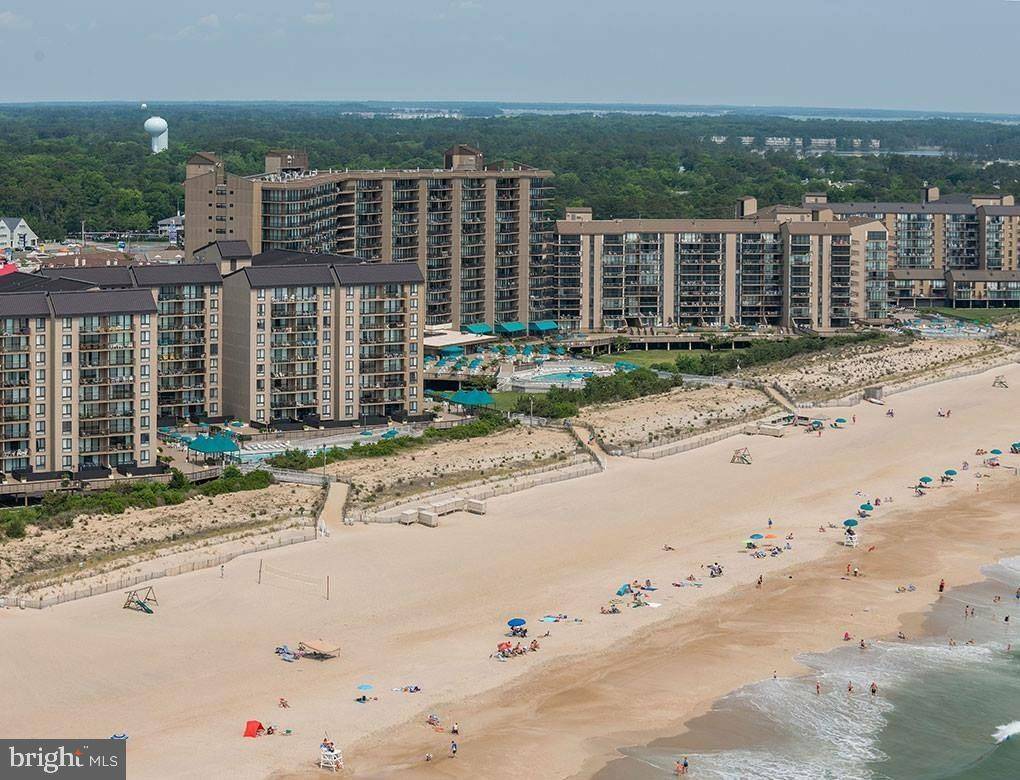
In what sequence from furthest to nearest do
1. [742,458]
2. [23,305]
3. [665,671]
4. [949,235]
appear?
[949,235] < [742,458] < [23,305] < [665,671]

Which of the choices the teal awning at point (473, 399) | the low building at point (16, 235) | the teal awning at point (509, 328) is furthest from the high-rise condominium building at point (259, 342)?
the low building at point (16, 235)

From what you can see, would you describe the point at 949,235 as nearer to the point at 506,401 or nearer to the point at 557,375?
the point at 557,375

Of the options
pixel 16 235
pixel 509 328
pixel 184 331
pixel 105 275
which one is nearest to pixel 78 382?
pixel 184 331

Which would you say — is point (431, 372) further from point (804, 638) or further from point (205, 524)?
point (804, 638)

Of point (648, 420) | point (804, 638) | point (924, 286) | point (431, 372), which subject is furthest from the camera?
point (924, 286)

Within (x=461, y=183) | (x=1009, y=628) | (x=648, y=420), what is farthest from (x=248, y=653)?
(x=461, y=183)

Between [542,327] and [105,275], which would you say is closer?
[105,275]

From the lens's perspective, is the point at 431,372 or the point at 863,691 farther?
the point at 431,372
